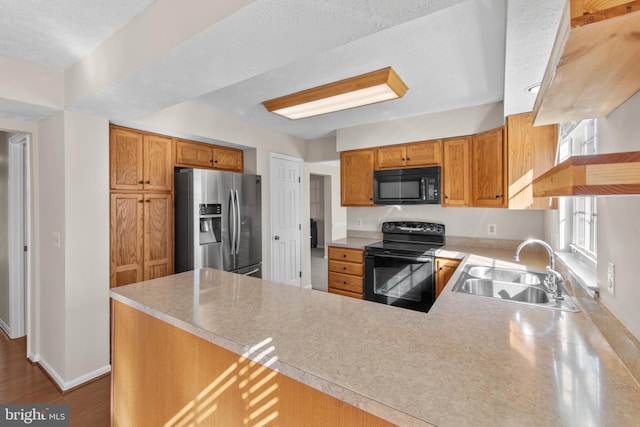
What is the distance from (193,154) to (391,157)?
7.51 ft

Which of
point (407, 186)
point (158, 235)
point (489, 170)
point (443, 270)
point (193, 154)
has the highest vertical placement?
point (193, 154)

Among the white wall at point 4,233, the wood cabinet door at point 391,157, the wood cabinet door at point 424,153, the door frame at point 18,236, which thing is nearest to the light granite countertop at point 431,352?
the wood cabinet door at point 424,153

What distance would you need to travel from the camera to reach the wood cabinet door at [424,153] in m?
3.28

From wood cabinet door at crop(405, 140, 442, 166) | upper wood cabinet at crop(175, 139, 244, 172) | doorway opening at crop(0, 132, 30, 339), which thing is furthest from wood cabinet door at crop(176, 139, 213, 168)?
wood cabinet door at crop(405, 140, 442, 166)

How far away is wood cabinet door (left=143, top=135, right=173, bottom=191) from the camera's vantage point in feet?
9.48

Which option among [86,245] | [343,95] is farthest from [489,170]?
[86,245]

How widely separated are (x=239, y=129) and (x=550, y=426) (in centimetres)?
353

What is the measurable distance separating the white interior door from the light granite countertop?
2492mm

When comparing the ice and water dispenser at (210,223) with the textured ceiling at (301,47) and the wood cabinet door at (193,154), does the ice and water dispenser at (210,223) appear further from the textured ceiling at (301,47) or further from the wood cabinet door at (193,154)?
the textured ceiling at (301,47)

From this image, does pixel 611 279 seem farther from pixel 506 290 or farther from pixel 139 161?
pixel 139 161

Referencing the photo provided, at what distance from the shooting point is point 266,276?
154 inches

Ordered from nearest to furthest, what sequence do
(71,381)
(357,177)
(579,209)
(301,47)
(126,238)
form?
(301,47) < (579,209) < (71,381) < (126,238) < (357,177)

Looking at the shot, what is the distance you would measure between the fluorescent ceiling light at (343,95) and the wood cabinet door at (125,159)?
129cm

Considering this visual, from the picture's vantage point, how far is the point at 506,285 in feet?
6.42
